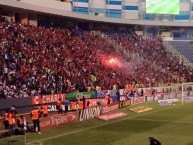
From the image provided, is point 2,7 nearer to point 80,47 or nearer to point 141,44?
point 80,47

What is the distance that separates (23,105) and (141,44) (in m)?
39.1

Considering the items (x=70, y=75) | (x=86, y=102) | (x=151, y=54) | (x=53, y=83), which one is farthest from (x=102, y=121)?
(x=151, y=54)

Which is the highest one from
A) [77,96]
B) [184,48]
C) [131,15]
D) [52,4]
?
[131,15]

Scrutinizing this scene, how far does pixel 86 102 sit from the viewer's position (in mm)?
41406

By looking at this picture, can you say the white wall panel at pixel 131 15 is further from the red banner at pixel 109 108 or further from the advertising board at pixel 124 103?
the red banner at pixel 109 108

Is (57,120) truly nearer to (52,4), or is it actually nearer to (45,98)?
(45,98)

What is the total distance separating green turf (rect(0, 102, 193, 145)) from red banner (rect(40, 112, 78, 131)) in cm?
46

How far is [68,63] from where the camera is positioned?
5116 cm

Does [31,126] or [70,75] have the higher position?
[70,75]

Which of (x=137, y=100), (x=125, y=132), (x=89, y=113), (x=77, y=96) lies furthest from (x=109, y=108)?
(x=125, y=132)

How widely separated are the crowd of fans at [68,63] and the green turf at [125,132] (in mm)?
9123

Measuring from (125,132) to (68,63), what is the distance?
23.1m

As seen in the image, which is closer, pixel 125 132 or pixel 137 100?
pixel 125 132

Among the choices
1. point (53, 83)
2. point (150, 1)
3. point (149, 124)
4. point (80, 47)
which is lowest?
point (149, 124)
